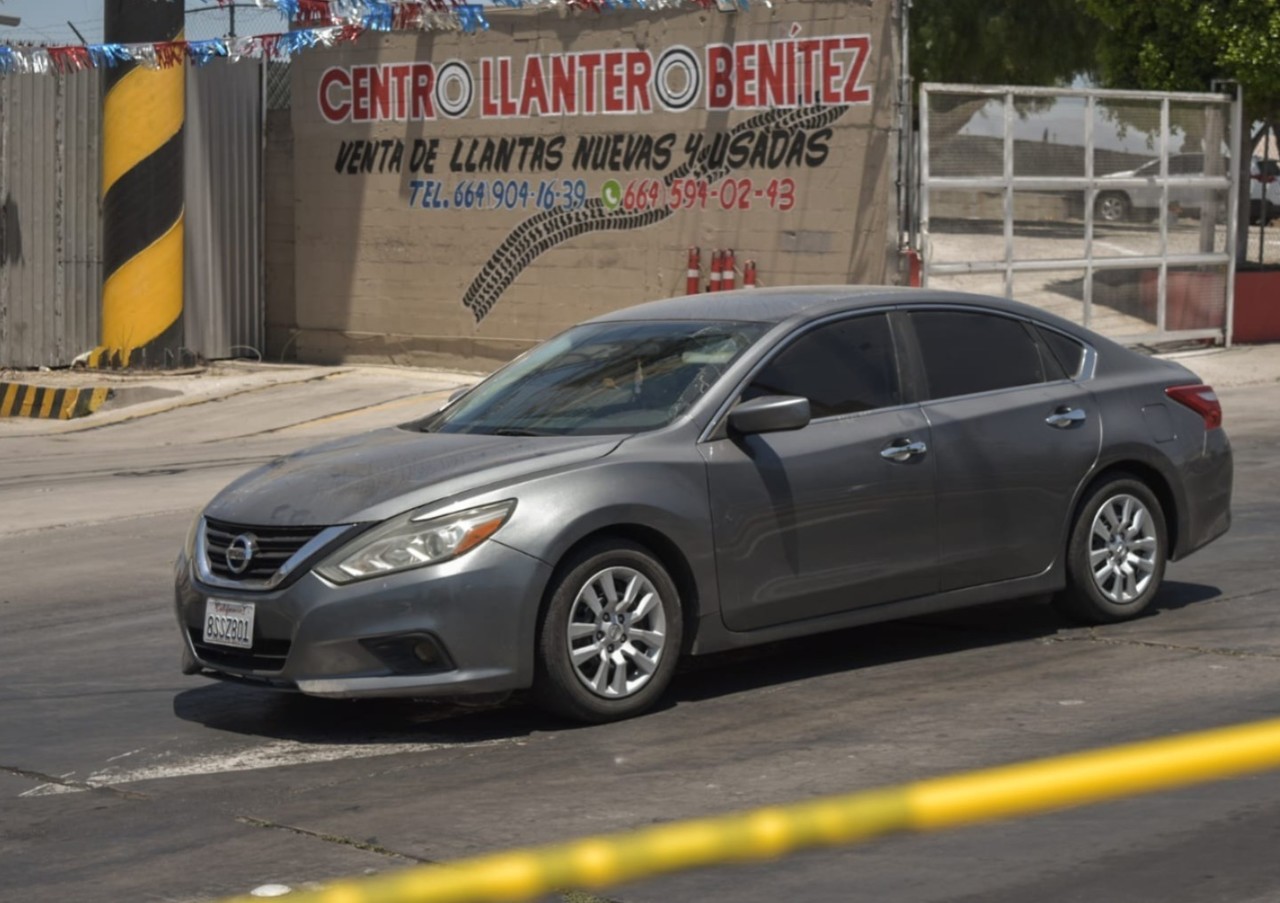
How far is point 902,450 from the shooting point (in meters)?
7.91

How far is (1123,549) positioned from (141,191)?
15963mm

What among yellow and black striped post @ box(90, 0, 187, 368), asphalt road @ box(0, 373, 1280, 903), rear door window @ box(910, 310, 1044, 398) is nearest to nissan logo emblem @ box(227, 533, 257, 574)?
asphalt road @ box(0, 373, 1280, 903)

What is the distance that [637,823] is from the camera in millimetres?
5848

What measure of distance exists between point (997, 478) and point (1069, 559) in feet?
1.96

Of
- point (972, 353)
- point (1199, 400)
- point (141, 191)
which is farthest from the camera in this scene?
point (141, 191)

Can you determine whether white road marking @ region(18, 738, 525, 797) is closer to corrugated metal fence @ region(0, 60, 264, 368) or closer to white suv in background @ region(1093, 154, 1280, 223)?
white suv in background @ region(1093, 154, 1280, 223)

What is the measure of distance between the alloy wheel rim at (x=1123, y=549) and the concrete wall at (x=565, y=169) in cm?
1034

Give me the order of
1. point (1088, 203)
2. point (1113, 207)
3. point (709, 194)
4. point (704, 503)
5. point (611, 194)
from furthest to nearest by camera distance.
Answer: point (611, 194) → point (1113, 207) → point (1088, 203) → point (709, 194) → point (704, 503)

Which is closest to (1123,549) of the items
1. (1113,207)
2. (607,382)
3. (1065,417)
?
(1065,417)

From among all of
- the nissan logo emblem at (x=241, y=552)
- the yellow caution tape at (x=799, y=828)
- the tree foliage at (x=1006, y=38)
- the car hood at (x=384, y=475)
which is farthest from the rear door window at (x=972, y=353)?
the tree foliage at (x=1006, y=38)

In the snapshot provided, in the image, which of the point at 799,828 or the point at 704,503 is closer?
the point at 799,828

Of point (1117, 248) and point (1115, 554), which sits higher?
point (1117, 248)

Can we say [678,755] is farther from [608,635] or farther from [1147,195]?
[1147,195]

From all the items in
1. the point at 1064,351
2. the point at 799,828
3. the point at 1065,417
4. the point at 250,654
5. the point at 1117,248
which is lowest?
the point at 250,654
